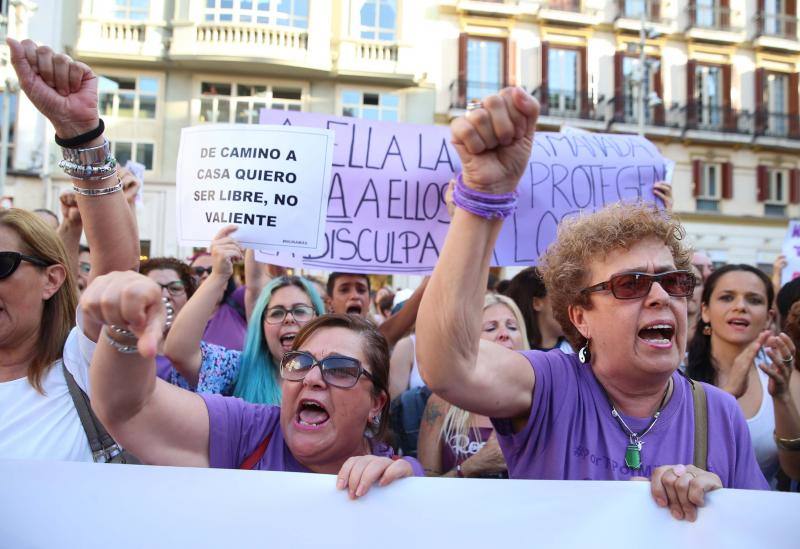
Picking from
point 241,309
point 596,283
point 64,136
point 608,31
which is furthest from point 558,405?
point 608,31

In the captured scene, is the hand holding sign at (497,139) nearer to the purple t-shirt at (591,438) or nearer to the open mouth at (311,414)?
the purple t-shirt at (591,438)

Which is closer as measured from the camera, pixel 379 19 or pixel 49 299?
pixel 49 299

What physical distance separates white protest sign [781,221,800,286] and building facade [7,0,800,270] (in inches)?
644

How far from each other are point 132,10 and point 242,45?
3.32 m

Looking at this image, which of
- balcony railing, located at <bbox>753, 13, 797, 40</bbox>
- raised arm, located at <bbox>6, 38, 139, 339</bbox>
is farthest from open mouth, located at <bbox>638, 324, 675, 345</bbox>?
balcony railing, located at <bbox>753, 13, 797, 40</bbox>

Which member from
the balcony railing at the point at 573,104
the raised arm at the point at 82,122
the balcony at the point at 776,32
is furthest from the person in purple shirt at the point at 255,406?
the balcony at the point at 776,32

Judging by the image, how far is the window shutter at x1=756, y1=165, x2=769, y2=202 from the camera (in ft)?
84.0

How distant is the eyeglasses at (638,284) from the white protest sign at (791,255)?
4566 mm

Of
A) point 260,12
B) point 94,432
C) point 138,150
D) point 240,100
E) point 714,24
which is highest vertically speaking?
point 714,24

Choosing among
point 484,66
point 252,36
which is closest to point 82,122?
point 252,36

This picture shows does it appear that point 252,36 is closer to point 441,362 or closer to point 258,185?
point 258,185

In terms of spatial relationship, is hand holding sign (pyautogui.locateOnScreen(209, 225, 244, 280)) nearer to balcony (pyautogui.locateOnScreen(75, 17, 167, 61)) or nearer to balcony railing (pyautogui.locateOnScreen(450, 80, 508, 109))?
balcony (pyautogui.locateOnScreen(75, 17, 167, 61))

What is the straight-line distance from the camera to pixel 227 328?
4.34m

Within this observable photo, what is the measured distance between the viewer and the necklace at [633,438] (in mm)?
1879
